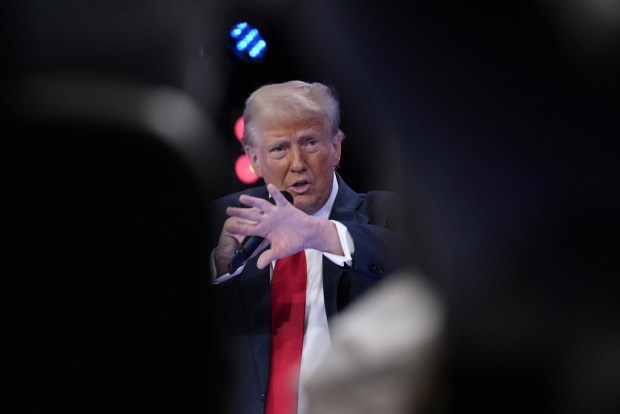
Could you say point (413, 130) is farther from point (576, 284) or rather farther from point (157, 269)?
point (157, 269)

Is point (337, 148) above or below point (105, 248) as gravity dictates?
above

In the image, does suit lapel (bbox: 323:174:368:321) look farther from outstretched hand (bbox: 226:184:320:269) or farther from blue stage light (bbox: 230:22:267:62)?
blue stage light (bbox: 230:22:267:62)

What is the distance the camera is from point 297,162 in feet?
3.51

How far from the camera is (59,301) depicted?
1052mm

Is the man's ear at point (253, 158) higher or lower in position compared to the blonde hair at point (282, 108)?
lower

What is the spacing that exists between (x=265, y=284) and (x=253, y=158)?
8.7 inches

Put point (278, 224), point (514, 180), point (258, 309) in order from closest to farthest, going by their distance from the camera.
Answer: point (514, 180) → point (278, 224) → point (258, 309)

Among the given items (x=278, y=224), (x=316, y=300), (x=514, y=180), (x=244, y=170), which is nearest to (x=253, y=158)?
(x=244, y=170)

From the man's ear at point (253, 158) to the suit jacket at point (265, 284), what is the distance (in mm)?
29

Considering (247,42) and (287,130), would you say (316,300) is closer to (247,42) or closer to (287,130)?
(287,130)

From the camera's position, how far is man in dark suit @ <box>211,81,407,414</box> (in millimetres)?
1008

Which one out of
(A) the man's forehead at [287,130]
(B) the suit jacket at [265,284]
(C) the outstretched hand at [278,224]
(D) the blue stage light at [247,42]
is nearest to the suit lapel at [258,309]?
(B) the suit jacket at [265,284]

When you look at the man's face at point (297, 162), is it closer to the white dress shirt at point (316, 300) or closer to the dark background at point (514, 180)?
the white dress shirt at point (316, 300)

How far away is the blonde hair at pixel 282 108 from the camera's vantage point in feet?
3.44
